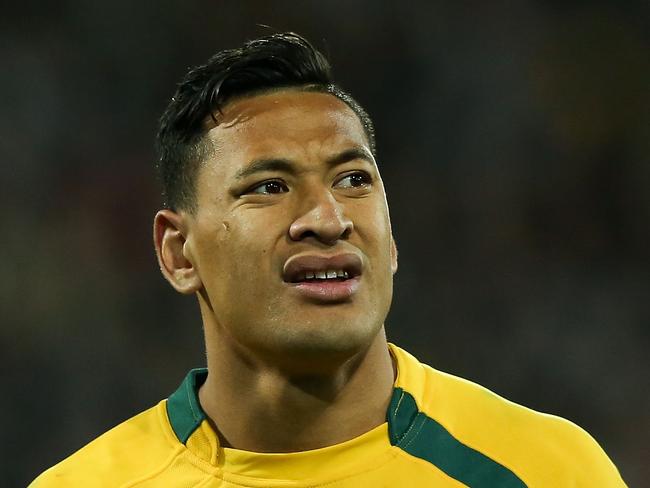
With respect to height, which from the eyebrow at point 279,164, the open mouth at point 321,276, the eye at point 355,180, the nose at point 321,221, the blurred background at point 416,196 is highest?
the eyebrow at point 279,164

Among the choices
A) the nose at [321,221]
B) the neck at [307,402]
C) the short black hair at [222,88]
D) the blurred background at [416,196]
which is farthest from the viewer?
the blurred background at [416,196]

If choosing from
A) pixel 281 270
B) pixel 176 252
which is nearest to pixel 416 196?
pixel 176 252

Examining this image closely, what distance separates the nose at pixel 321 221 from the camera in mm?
2033

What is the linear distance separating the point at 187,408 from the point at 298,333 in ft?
1.37

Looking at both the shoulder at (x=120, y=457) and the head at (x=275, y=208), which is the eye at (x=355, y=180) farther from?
the shoulder at (x=120, y=457)

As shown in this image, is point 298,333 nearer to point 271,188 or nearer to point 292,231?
point 292,231

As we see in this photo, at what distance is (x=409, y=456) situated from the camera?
2113 millimetres

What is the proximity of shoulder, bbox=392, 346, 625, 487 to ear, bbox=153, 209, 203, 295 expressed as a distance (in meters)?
0.44

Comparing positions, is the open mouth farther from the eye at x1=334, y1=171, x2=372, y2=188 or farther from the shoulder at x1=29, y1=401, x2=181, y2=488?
the shoulder at x1=29, y1=401, x2=181, y2=488

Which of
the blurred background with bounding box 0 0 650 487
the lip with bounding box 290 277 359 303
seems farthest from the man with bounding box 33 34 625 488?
the blurred background with bounding box 0 0 650 487

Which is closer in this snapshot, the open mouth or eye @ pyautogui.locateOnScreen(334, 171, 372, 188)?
the open mouth

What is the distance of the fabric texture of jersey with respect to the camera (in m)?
2.08

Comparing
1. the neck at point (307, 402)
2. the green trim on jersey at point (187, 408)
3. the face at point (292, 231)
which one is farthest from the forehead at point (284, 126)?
the green trim on jersey at point (187, 408)

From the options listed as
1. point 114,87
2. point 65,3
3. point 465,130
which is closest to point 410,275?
point 465,130
